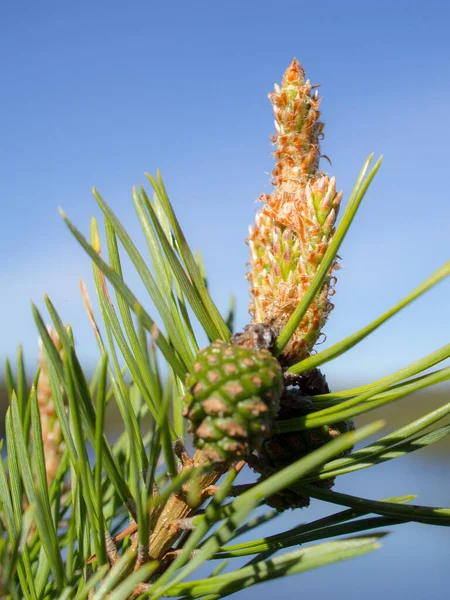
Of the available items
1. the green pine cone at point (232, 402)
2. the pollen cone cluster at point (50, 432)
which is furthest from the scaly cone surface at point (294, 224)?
the pollen cone cluster at point (50, 432)

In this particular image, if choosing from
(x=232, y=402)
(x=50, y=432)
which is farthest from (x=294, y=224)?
(x=50, y=432)

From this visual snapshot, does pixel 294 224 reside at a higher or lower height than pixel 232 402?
higher

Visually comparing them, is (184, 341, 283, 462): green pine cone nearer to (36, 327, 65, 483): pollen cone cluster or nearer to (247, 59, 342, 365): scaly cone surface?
(247, 59, 342, 365): scaly cone surface

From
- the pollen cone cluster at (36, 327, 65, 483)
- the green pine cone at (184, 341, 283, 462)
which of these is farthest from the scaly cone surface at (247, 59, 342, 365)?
the pollen cone cluster at (36, 327, 65, 483)

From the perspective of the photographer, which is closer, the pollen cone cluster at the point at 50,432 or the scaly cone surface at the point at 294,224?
the scaly cone surface at the point at 294,224

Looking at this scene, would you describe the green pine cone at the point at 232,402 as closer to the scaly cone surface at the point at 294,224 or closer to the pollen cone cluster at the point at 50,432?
the scaly cone surface at the point at 294,224

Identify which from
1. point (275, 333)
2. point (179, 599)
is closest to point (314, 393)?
point (275, 333)

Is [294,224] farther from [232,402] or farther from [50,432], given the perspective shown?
[50,432]
